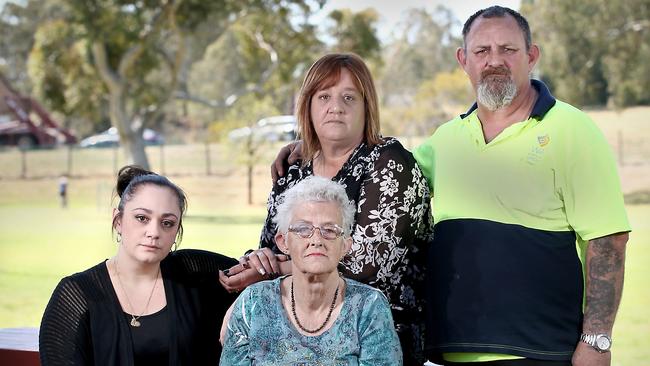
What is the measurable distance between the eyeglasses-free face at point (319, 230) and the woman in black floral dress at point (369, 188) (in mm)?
132

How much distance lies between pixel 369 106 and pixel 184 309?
73 centimetres

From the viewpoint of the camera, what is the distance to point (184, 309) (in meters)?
2.63

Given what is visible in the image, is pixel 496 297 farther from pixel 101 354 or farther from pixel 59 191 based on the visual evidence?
pixel 59 191

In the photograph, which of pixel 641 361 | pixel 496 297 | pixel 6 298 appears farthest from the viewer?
pixel 6 298

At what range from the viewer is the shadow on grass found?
19422mm

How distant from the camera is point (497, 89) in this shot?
240cm

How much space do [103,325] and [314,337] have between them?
603 mm

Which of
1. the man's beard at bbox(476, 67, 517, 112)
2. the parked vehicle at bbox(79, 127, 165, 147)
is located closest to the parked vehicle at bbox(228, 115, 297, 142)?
the parked vehicle at bbox(79, 127, 165, 147)

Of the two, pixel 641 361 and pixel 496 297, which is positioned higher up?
pixel 496 297

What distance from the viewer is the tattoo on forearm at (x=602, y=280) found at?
7.54 feet

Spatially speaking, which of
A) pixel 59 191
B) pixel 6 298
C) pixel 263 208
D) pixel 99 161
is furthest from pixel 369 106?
pixel 99 161

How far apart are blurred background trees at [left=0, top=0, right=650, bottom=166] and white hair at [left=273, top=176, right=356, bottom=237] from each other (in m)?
19.1

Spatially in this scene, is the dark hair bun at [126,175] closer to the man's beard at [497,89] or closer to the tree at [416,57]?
the man's beard at [497,89]

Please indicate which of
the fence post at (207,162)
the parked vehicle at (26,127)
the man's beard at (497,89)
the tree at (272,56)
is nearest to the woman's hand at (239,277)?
the man's beard at (497,89)
